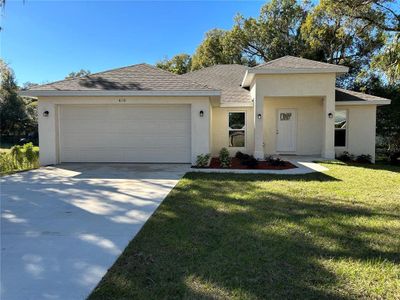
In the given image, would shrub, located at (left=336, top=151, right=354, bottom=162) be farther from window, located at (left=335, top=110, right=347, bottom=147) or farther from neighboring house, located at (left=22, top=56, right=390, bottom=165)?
neighboring house, located at (left=22, top=56, right=390, bottom=165)

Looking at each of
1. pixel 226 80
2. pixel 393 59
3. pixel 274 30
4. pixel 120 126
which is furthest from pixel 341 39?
pixel 120 126

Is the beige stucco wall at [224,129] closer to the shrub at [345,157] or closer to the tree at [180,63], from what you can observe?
the shrub at [345,157]

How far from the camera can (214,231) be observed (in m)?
4.61

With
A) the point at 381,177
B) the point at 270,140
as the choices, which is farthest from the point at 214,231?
the point at 270,140

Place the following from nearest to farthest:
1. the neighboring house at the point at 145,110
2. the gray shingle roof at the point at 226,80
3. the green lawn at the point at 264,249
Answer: the green lawn at the point at 264,249 < the neighboring house at the point at 145,110 < the gray shingle roof at the point at 226,80

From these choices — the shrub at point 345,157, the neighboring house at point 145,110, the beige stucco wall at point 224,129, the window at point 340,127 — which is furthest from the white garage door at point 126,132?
the window at point 340,127

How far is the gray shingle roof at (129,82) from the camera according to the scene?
1149cm

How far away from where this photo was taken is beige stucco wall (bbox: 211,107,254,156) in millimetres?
15266

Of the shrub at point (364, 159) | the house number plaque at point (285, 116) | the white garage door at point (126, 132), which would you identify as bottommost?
the shrub at point (364, 159)

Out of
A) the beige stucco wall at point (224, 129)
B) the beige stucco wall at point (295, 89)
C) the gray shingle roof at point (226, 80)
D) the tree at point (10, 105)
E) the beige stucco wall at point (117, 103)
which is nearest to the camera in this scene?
the beige stucco wall at point (117, 103)

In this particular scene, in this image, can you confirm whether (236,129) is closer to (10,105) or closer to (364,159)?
(364,159)

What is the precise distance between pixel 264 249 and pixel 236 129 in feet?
38.6

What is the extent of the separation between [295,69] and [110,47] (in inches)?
752

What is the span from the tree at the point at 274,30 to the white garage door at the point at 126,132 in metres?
18.4
